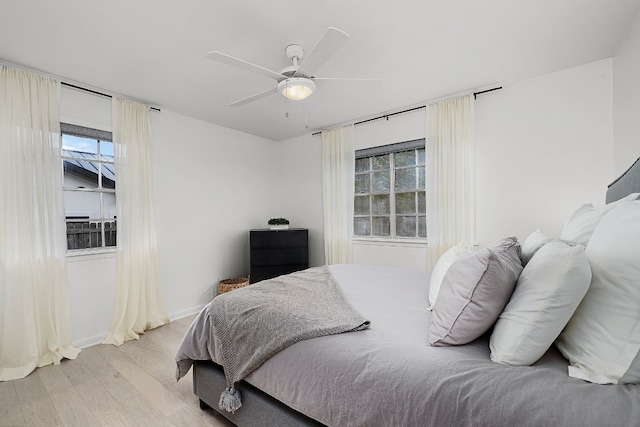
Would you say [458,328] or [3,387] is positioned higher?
[458,328]

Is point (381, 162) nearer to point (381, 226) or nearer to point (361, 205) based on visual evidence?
point (361, 205)

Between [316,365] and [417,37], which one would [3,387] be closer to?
[316,365]

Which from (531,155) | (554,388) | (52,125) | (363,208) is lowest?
(554,388)

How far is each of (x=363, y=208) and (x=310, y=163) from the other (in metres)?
1.17

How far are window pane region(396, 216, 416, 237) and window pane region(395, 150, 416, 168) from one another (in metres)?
0.71

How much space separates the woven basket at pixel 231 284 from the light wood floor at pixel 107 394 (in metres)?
1.20

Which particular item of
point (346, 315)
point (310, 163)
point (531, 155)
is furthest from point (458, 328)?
point (310, 163)

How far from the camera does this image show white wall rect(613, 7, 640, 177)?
2027 mm

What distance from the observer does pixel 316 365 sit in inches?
47.4

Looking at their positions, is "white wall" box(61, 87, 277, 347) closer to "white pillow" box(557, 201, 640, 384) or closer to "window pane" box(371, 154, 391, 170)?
"window pane" box(371, 154, 391, 170)

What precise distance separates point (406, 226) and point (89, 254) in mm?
3599

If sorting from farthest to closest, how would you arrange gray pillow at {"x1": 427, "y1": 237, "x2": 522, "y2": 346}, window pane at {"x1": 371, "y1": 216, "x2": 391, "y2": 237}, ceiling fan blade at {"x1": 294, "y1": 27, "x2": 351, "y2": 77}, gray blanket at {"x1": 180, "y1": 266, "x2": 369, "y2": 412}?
1. window pane at {"x1": 371, "y1": 216, "x2": 391, "y2": 237}
2. ceiling fan blade at {"x1": 294, "y1": 27, "x2": 351, "y2": 77}
3. gray blanket at {"x1": 180, "y1": 266, "x2": 369, "y2": 412}
4. gray pillow at {"x1": 427, "y1": 237, "x2": 522, "y2": 346}

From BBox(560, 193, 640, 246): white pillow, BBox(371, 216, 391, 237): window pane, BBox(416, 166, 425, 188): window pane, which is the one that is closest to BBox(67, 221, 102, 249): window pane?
BBox(371, 216, 391, 237): window pane

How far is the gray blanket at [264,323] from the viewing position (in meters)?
1.37
